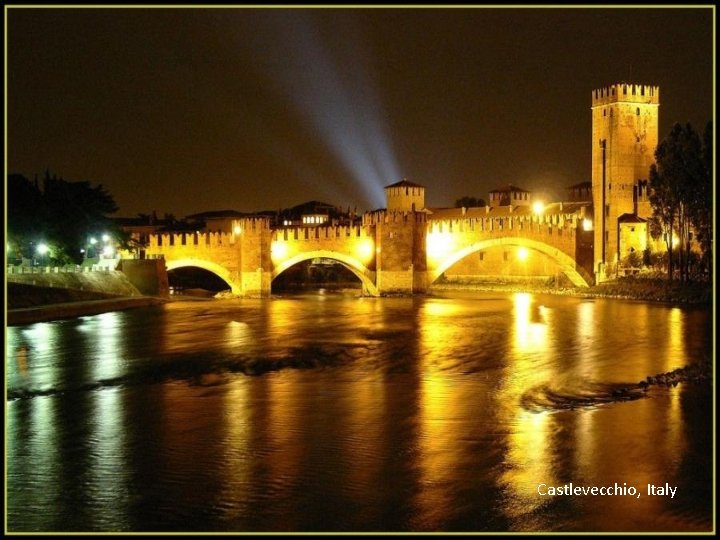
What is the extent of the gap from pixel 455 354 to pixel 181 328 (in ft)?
26.9

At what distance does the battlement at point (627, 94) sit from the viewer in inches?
1416

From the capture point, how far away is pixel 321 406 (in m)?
12.0

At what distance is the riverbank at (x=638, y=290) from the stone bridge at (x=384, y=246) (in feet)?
3.43

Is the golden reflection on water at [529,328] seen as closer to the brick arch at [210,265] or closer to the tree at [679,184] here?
the tree at [679,184]

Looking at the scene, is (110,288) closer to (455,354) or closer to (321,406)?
(455,354)

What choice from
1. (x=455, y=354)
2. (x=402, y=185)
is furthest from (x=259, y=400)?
(x=402, y=185)

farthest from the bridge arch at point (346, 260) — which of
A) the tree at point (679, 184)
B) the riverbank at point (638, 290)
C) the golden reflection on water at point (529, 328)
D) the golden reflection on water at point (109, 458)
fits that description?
the golden reflection on water at point (109, 458)

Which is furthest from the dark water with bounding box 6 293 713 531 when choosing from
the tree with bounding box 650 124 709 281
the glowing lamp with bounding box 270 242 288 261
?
the glowing lamp with bounding box 270 242 288 261

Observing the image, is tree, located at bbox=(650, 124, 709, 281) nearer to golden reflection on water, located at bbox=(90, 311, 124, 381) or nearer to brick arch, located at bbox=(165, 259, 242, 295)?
brick arch, located at bbox=(165, 259, 242, 295)

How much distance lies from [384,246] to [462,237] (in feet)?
9.98

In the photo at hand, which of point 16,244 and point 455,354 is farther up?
point 16,244

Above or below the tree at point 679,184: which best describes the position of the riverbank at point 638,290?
below

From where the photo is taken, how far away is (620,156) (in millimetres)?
35719

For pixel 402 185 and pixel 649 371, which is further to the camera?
pixel 402 185
